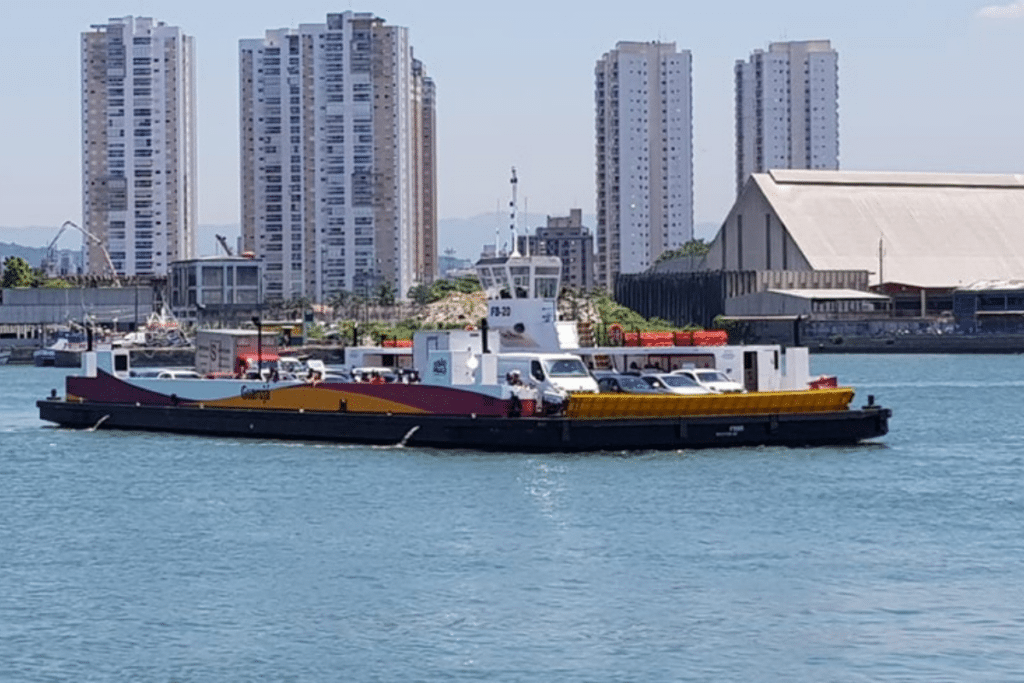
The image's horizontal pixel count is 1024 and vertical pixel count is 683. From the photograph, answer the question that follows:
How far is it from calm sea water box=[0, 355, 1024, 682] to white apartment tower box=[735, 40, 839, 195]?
484 feet

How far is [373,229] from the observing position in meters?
168

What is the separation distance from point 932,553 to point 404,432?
15.9 m

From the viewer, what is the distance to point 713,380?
44.1m

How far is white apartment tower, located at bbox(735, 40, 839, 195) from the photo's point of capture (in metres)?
190

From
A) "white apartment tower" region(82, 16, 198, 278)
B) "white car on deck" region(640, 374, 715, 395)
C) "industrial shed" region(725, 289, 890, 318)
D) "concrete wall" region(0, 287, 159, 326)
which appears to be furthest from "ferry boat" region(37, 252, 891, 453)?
"white apartment tower" region(82, 16, 198, 278)

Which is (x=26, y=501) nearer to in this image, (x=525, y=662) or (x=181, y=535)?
(x=181, y=535)

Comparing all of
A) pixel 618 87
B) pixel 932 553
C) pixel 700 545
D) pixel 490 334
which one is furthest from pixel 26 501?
pixel 618 87

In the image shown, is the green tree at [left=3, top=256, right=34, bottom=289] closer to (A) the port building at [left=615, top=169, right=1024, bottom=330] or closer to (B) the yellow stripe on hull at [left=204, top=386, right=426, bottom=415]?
(A) the port building at [left=615, top=169, right=1024, bottom=330]

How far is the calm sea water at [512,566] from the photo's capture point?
22344mm

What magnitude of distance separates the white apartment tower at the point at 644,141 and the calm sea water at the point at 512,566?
14126 cm

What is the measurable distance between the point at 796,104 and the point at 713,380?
150 meters

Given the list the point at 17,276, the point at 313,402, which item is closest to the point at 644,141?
→ the point at 17,276

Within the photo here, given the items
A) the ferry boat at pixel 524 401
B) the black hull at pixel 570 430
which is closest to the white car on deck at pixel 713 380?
the ferry boat at pixel 524 401

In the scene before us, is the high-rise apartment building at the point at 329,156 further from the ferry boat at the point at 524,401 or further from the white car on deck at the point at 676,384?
the white car on deck at the point at 676,384
